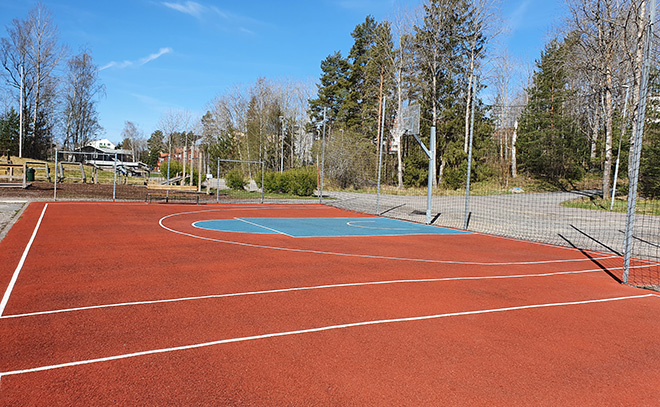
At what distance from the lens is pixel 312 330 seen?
4.75 metres

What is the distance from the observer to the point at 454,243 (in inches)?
477

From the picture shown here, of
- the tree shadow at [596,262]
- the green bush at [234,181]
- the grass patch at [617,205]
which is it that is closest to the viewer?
the tree shadow at [596,262]

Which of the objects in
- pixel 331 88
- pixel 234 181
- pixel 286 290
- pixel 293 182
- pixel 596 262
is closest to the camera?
pixel 286 290

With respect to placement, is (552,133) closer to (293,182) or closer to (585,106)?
(585,106)

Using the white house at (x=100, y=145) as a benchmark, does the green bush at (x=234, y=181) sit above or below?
below

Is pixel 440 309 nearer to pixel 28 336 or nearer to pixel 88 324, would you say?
pixel 88 324

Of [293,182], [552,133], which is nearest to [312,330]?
[293,182]

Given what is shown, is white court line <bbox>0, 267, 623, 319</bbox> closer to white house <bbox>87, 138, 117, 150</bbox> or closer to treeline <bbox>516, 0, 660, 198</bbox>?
treeline <bbox>516, 0, 660, 198</bbox>

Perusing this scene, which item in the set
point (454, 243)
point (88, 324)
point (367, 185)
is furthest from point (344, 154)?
point (88, 324)

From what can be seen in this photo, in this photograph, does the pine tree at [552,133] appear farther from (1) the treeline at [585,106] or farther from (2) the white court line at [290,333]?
(2) the white court line at [290,333]

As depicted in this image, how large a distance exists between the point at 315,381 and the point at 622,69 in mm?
33613

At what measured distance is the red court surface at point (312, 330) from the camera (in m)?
3.45

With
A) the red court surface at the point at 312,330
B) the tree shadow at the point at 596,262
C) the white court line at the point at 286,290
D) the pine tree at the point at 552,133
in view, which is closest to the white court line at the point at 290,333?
the red court surface at the point at 312,330

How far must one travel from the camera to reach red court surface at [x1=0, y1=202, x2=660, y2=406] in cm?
345
